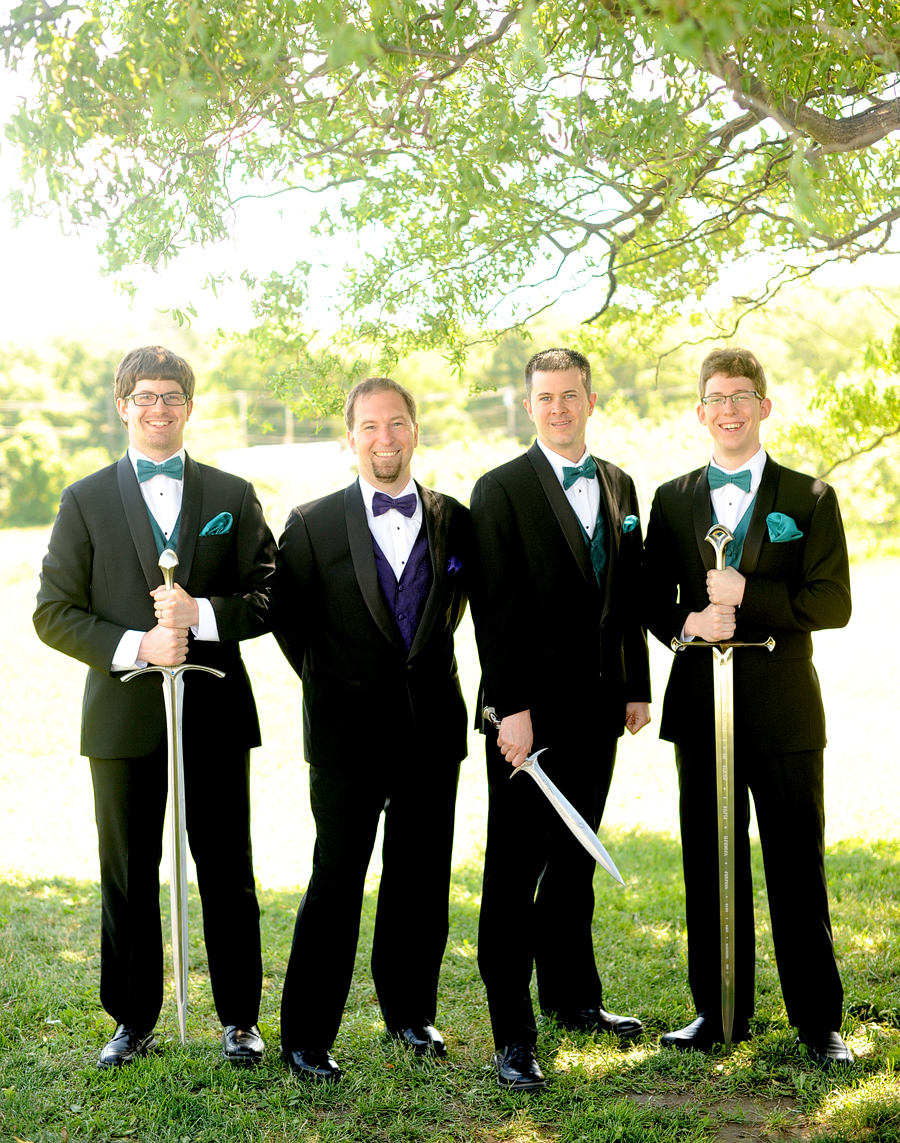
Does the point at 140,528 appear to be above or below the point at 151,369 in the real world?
below

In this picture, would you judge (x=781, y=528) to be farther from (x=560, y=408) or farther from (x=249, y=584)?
(x=249, y=584)

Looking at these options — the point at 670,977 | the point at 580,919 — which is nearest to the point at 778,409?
the point at 670,977

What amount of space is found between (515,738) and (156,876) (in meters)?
1.32

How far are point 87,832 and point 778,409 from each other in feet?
20.5

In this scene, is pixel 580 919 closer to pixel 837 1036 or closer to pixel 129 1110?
pixel 837 1036

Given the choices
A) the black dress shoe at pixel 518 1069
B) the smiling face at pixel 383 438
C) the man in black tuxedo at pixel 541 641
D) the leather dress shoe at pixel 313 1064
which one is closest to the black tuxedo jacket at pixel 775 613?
the man in black tuxedo at pixel 541 641

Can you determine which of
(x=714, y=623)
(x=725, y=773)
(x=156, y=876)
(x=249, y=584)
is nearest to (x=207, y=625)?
(x=249, y=584)

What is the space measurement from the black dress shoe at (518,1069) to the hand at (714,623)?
1.49 metres

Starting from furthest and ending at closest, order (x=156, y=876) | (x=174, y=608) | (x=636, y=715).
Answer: (x=636, y=715), (x=156, y=876), (x=174, y=608)

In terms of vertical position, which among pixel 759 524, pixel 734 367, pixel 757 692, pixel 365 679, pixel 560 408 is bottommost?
pixel 757 692

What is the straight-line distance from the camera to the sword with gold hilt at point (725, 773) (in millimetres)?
3541

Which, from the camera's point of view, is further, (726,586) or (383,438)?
(383,438)

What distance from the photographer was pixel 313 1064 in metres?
3.60

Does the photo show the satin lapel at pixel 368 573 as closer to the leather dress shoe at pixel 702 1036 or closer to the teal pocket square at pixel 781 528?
the teal pocket square at pixel 781 528
